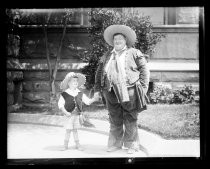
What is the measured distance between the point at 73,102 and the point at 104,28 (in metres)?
1.09

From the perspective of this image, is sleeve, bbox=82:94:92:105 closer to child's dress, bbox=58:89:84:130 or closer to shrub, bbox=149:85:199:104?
child's dress, bbox=58:89:84:130

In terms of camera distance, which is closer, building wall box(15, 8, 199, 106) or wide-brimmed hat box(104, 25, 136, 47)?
wide-brimmed hat box(104, 25, 136, 47)

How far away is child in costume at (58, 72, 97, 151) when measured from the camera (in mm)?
5250

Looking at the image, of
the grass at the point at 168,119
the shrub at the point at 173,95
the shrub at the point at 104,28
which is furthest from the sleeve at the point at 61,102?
the shrub at the point at 173,95

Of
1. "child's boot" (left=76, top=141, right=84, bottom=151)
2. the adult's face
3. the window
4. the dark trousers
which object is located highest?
the window

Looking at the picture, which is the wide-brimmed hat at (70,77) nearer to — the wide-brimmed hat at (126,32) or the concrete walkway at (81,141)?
the concrete walkway at (81,141)

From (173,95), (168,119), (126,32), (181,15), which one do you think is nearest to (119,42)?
(126,32)

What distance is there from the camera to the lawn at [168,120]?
17.2 ft

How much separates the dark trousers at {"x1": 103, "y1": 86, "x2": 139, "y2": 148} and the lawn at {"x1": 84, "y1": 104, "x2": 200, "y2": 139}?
95mm

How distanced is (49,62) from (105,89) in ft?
2.93

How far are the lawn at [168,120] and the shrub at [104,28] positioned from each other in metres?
0.40

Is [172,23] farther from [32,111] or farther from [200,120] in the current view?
[32,111]

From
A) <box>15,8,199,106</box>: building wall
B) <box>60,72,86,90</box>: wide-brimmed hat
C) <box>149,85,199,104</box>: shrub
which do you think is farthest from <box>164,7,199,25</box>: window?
<box>60,72,86,90</box>: wide-brimmed hat
